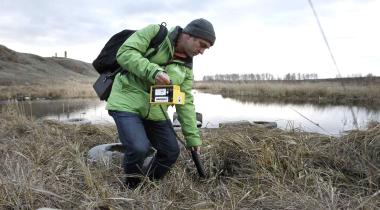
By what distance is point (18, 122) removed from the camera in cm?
636

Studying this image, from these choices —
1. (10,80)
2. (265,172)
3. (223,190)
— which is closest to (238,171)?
(265,172)

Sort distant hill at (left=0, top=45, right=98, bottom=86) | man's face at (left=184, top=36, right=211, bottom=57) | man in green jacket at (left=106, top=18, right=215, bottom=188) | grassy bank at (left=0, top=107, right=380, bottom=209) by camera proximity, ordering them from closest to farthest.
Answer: grassy bank at (left=0, top=107, right=380, bottom=209) → man in green jacket at (left=106, top=18, right=215, bottom=188) → man's face at (left=184, top=36, right=211, bottom=57) → distant hill at (left=0, top=45, right=98, bottom=86)

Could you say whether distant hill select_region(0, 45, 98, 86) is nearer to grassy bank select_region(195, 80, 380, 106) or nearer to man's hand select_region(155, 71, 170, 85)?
grassy bank select_region(195, 80, 380, 106)

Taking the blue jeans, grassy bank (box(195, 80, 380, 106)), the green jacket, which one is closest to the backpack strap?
the green jacket

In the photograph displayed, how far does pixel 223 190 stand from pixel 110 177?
3.06 feet

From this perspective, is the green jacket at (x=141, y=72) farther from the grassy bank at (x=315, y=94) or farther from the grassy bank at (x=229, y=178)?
the grassy bank at (x=315, y=94)

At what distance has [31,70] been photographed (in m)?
44.6

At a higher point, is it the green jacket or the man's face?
the man's face

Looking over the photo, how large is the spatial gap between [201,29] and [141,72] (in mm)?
545

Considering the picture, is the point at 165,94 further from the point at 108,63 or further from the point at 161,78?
the point at 108,63

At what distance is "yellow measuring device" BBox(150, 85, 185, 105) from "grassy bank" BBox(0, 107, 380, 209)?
2.07 feet

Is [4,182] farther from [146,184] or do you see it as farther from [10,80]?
[10,80]

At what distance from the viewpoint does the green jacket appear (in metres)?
2.85

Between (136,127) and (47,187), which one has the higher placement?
(136,127)
